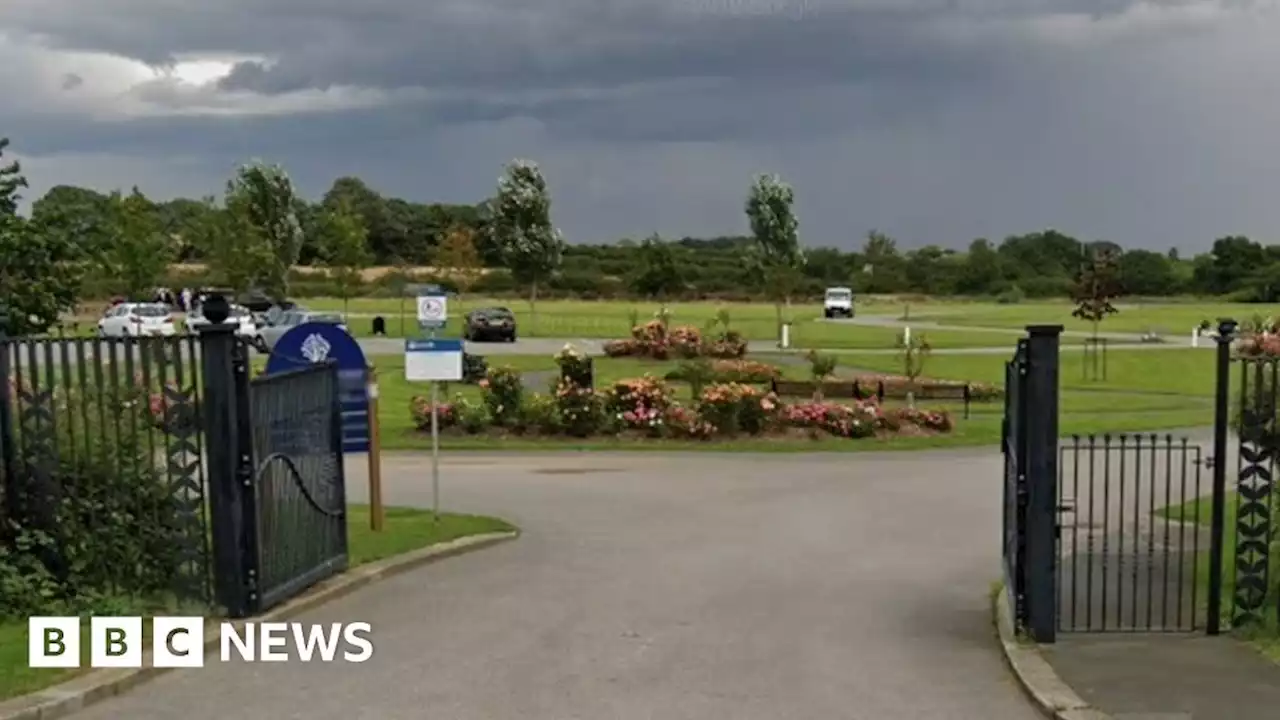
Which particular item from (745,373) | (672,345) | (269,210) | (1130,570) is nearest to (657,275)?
(269,210)

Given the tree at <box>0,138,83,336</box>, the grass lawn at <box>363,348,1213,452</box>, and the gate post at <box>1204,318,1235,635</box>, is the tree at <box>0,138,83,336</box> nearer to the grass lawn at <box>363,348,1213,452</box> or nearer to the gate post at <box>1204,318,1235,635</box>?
the gate post at <box>1204,318,1235,635</box>

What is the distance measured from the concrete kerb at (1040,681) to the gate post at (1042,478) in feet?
0.89

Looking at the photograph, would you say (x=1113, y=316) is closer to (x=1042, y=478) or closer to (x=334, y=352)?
(x=334, y=352)

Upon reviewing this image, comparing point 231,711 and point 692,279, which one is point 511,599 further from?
point 692,279

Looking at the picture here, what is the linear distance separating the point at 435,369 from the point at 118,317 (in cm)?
3991

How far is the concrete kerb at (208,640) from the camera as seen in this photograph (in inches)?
324

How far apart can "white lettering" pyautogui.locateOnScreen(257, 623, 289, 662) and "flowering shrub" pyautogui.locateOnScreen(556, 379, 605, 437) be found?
56.7 feet

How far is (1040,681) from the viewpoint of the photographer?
29.4ft

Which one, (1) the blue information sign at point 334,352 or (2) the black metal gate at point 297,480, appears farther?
(1) the blue information sign at point 334,352

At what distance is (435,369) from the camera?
54.4 feet

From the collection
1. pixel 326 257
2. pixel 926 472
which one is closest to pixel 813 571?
pixel 926 472

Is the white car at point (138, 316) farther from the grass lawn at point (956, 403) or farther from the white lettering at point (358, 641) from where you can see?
the white lettering at point (358, 641)

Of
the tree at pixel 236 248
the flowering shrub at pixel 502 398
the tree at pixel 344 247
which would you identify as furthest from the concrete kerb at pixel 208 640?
the tree at pixel 236 248

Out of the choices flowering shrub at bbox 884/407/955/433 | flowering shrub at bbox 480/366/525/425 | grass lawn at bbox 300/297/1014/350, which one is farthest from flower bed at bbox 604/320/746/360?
flowering shrub at bbox 480/366/525/425
